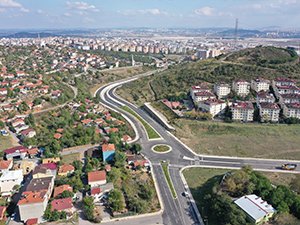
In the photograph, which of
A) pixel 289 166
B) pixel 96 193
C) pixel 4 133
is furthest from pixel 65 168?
pixel 289 166

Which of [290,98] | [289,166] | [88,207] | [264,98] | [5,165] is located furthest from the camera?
[264,98]

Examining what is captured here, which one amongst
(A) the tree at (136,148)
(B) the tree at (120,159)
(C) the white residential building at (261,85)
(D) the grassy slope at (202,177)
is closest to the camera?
(D) the grassy slope at (202,177)

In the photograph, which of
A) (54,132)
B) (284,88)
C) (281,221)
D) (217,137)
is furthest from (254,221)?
(284,88)

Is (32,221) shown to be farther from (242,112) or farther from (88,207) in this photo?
(242,112)

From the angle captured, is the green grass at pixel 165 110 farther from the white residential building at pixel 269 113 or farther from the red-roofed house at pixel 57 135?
the red-roofed house at pixel 57 135

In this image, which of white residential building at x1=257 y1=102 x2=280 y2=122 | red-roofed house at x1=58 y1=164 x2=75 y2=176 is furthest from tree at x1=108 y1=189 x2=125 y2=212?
white residential building at x1=257 y1=102 x2=280 y2=122

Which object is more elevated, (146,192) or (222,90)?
(222,90)

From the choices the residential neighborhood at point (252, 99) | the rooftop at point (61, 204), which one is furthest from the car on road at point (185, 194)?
the residential neighborhood at point (252, 99)
